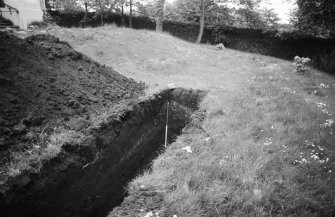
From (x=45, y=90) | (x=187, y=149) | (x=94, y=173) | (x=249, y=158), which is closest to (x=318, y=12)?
(x=249, y=158)

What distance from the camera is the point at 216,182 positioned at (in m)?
3.04

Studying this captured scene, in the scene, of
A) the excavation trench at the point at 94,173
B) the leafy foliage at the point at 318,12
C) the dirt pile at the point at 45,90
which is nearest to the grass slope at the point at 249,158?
the excavation trench at the point at 94,173

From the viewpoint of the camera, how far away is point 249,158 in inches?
140

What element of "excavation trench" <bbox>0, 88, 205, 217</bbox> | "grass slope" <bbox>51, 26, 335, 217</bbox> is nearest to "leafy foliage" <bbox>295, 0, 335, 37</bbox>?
"grass slope" <bbox>51, 26, 335, 217</bbox>

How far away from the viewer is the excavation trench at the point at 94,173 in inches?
94.5

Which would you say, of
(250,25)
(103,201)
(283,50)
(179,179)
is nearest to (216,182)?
(179,179)

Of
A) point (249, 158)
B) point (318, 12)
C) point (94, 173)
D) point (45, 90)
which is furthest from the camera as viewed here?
point (318, 12)

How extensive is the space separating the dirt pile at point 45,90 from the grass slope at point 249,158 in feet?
4.59

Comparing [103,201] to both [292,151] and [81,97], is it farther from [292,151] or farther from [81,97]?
[292,151]

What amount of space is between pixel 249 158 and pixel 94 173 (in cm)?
240

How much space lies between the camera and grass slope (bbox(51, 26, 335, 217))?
2.74 meters

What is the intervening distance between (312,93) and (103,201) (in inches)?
260

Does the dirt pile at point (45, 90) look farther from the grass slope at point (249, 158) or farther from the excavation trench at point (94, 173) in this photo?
the grass slope at point (249, 158)

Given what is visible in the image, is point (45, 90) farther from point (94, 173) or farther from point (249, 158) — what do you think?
point (249, 158)
